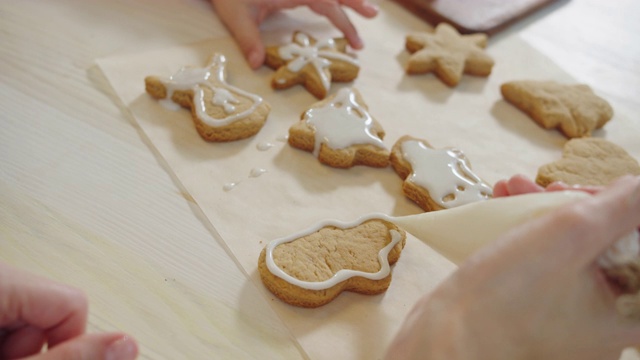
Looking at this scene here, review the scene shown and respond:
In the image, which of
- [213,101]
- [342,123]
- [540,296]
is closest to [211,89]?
[213,101]

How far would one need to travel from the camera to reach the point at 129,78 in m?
1.30

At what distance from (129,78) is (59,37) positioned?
215mm

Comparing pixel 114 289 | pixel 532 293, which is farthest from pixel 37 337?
pixel 532 293

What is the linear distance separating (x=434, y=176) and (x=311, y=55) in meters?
0.44

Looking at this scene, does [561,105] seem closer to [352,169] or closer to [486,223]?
[352,169]

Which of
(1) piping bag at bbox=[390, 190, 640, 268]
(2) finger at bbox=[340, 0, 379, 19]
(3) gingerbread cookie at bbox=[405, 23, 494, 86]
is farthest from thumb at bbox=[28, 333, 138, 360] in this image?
(2) finger at bbox=[340, 0, 379, 19]

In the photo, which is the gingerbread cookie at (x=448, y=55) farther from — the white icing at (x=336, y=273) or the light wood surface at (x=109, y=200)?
the white icing at (x=336, y=273)

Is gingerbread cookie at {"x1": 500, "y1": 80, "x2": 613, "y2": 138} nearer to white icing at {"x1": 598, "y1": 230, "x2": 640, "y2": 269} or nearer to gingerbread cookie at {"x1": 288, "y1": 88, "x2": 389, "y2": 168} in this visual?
gingerbread cookie at {"x1": 288, "y1": 88, "x2": 389, "y2": 168}

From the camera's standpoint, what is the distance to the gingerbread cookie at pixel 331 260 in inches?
36.4

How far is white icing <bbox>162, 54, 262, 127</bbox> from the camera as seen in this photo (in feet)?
3.95

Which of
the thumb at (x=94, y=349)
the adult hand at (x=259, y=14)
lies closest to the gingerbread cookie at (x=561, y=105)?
the adult hand at (x=259, y=14)

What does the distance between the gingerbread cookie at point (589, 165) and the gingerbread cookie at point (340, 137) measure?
33 centimetres

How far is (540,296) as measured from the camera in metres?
0.61

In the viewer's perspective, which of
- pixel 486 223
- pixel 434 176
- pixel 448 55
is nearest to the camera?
pixel 486 223
